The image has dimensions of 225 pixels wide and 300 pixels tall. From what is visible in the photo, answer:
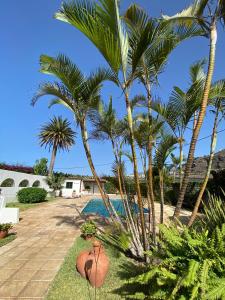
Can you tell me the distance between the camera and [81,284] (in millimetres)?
4547

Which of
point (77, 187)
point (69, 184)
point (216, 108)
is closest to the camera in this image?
point (216, 108)

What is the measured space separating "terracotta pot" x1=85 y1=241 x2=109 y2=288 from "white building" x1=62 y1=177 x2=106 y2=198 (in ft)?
76.4

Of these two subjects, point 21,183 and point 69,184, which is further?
point 69,184

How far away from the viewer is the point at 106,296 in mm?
4090

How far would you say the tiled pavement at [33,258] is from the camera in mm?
4312

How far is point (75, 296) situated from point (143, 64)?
4038 millimetres

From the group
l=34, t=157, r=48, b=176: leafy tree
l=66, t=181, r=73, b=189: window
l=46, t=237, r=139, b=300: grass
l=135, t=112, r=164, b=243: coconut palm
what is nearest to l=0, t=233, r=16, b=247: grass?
l=46, t=237, r=139, b=300: grass

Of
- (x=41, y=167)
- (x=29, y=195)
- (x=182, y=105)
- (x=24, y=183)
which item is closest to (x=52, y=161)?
(x=41, y=167)

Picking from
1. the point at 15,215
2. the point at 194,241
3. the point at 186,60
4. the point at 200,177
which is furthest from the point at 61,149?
the point at 194,241

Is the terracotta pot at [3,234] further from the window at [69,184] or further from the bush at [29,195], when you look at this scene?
the window at [69,184]

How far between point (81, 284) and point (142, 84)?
3939 mm

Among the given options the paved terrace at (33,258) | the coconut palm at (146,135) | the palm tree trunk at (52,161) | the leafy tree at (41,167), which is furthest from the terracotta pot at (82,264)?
the leafy tree at (41,167)

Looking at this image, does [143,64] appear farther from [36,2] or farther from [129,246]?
[36,2]

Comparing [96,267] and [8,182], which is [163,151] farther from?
[8,182]
